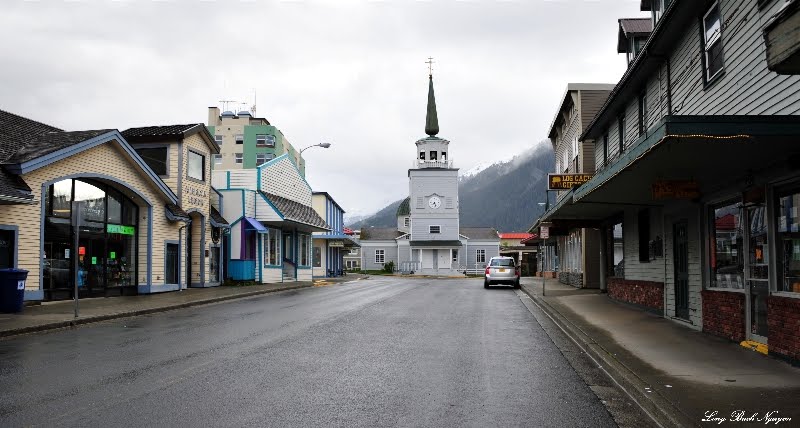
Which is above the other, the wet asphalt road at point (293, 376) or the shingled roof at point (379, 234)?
the shingled roof at point (379, 234)

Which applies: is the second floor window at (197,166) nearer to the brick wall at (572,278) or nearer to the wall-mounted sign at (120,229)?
the wall-mounted sign at (120,229)

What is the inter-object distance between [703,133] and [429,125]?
62.1m

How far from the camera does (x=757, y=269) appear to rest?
978 cm

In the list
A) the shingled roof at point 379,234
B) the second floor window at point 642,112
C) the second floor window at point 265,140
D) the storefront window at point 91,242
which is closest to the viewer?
the second floor window at point 642,112

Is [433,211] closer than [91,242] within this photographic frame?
No

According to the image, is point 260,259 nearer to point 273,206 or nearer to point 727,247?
point 273,206

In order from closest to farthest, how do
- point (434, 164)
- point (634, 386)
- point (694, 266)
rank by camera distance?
1. point (634, 386)
2. point (694, 266)
3. point (434, 164)

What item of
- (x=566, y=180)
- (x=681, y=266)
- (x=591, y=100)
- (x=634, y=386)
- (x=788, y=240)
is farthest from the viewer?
(x=591, y=100)

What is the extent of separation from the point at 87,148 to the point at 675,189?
1663 cm

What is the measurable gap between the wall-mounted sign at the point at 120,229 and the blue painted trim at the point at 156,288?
1968 millimetres

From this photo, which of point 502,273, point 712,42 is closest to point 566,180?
point 712,42

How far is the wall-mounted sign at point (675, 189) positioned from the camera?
11.0m

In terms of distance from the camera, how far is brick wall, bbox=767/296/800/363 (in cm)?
826

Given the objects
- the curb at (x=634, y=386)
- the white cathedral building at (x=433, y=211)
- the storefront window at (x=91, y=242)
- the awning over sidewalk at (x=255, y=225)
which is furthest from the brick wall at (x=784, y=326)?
the white cathedral building at (x=433, y=211)
